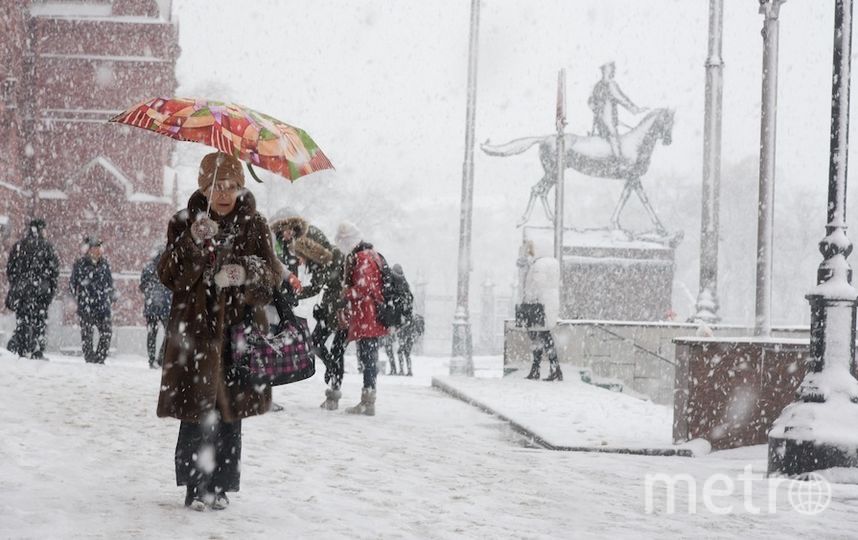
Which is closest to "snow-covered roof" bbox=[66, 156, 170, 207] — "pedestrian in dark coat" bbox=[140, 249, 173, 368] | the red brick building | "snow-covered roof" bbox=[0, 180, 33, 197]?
the red brick building

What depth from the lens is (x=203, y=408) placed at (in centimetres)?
555

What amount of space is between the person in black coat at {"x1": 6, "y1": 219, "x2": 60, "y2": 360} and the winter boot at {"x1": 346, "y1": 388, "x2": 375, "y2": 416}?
6.02 m

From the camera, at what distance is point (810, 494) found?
24.2 feet

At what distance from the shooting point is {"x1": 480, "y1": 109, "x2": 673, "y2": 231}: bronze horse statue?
93.0 feet

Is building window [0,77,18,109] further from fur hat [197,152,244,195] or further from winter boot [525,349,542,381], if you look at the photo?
fur hat [197,152,244,195]

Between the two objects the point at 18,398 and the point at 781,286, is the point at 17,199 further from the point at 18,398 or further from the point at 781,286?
the point at 781,286

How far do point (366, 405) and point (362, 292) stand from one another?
1.26 m

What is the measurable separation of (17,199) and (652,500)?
25.8m

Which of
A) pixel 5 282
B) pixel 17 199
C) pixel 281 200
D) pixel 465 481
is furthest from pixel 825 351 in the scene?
pixel 281 200

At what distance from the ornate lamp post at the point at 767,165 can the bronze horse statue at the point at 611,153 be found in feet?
52.7

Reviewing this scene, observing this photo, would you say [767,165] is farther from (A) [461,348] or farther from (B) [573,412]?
(A) [461,348]

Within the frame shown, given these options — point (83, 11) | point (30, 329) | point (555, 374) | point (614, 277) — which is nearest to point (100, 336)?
point (30, 329)

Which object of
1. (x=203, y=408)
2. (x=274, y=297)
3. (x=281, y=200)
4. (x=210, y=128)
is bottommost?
(x=203, y=408)

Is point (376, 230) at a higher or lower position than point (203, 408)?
higher
